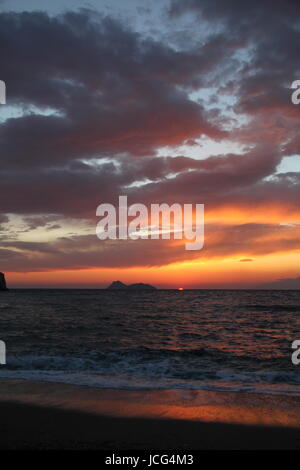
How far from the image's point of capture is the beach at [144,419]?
7.12m

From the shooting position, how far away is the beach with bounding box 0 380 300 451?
7.12 metres

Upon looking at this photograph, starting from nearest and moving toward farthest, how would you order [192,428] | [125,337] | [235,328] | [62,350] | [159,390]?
[192,428]
[159,390]
[62,350]
[125,337]
[235,328]

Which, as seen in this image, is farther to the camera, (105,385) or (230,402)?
(105,385)

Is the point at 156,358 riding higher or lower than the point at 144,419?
lower

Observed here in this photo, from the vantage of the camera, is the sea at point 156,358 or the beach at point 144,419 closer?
the beach at point 144,419

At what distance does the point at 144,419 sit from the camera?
28.2 ft

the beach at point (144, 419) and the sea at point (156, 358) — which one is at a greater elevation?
the beach at point (144, 419)

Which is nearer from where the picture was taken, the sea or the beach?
the beach

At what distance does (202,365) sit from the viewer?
651 inches

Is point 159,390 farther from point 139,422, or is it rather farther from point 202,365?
point 202,365

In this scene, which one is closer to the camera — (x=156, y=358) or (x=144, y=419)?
(x=144, y=419)
